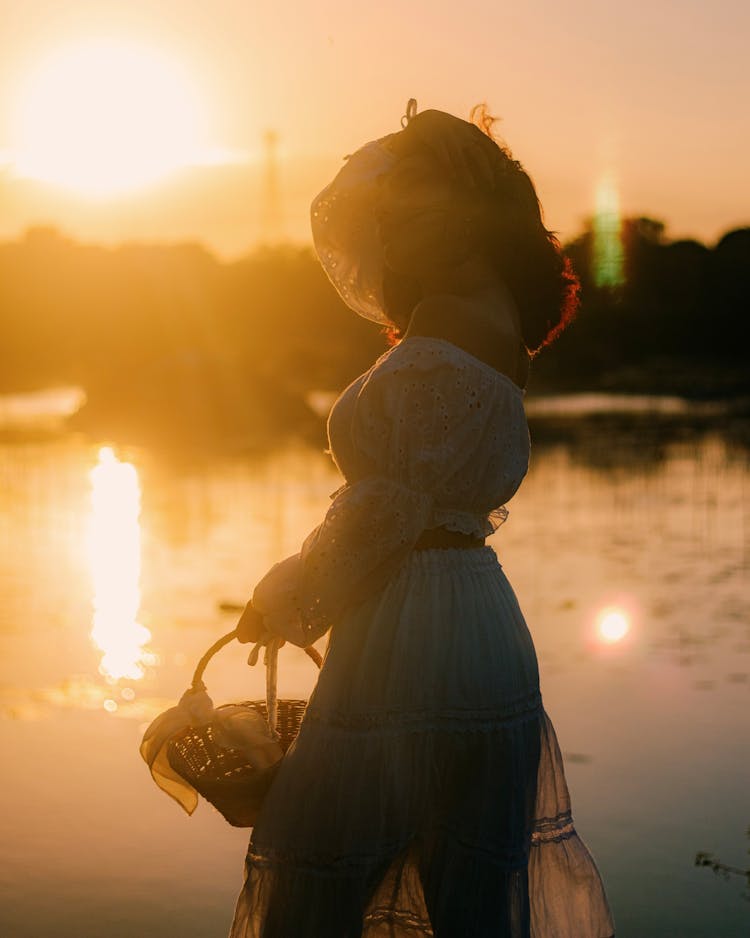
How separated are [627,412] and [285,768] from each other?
33.4 m

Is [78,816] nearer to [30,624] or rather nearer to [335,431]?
[335,431]

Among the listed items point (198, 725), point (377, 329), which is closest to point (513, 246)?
point (198, 725)

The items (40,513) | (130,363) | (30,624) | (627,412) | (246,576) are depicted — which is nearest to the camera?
(30,624)

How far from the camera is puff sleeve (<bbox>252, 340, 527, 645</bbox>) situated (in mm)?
3232

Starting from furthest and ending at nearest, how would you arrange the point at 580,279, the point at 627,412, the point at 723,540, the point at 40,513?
the point at 627,412 < the point at 40,513 < the point at 723,540 < the point at 580,279

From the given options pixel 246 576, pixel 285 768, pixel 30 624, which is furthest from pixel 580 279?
pixel 246 576

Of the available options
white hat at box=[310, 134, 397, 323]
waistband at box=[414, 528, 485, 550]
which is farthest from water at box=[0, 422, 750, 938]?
white hat at box=[310, 134, 397, 323]

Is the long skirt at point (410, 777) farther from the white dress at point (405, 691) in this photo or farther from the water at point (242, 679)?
the water at point (242, 679)

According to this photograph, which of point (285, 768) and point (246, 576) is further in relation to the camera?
point (246, 576)

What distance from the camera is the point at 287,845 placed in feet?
10.8

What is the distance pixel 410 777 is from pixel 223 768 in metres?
0.39

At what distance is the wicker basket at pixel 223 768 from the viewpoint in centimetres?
331

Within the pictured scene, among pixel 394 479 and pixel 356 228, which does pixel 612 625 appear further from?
pixel 394 479

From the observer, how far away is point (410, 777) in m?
3.27
